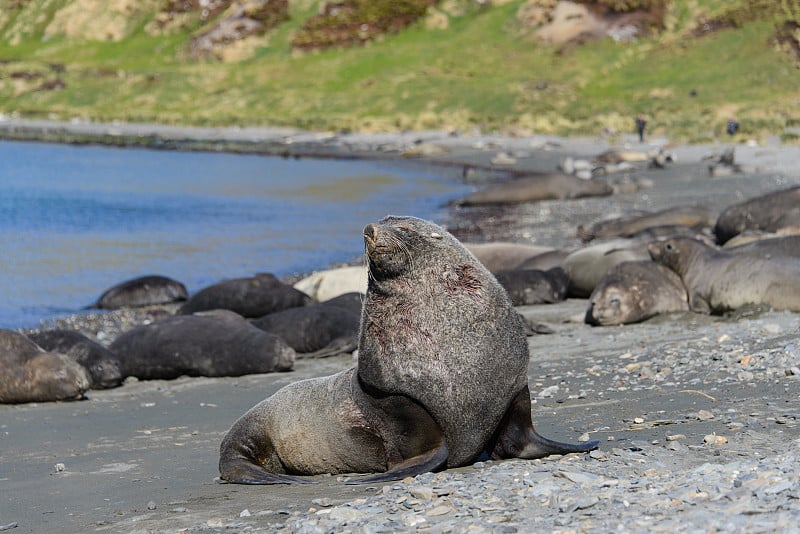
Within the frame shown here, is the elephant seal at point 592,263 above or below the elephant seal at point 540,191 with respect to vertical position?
below

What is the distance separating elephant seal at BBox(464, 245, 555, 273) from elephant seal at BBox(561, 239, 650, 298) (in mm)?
1566

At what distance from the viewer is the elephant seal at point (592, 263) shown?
1392 centimetres

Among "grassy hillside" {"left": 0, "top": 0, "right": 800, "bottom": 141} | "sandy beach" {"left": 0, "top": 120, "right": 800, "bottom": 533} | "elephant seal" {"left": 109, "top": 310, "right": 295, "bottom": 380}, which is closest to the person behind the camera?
"sandy beach" {"left": 0, "top": 120, "right": 800, "bottom": 533}

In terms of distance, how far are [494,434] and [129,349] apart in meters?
6.18

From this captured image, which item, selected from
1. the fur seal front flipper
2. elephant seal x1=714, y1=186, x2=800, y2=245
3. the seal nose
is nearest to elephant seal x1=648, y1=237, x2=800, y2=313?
elephant seal x1=714, y1=186, x2=800, y2=245

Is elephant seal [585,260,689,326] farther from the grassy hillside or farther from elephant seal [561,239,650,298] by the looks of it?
the grassy hillside

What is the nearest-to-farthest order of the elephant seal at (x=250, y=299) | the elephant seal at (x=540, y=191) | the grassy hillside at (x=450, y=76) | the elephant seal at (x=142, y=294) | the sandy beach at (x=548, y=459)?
the sandy beach at (x=548, y=459) → the elephant seal at (x=250, y=299) → the elephant seal at (x=142, y=294) → the elephant seal at (x=540, y=191) → the grassy hillside at (x=450, y=76)

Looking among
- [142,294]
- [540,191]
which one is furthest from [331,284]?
[540,191]

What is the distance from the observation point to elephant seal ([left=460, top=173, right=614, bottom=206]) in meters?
26.6

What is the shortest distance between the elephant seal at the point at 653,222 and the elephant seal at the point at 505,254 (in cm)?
287

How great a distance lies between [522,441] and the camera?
19.5 feet

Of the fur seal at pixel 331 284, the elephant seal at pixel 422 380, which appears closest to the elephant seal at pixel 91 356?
the fur seal at pixel 331 284

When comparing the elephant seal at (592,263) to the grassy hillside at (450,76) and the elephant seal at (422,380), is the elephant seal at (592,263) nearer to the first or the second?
the elephant seal at (422,380)

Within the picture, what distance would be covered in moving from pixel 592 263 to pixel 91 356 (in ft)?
20.7
